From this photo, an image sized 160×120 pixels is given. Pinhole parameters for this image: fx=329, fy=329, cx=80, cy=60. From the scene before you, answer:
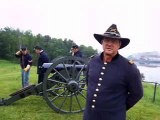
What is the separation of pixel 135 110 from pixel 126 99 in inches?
221

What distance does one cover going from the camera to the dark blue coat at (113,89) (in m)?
3.17

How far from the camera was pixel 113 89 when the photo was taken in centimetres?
318

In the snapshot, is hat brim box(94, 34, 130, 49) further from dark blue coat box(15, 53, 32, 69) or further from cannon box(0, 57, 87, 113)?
dark blue coat box(15, 53, 32, 69)

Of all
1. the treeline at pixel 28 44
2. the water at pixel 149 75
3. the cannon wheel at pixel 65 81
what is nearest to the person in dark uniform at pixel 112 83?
the cannon wheel at pixel 65 81

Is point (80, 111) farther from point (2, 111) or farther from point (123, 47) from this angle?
point (123, 47)

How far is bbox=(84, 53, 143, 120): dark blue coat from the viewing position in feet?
10.4

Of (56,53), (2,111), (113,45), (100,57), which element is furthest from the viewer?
(56,53)

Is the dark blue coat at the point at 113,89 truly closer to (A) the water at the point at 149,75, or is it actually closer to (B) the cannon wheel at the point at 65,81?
(B) the cannon wheel at the point at 65,81

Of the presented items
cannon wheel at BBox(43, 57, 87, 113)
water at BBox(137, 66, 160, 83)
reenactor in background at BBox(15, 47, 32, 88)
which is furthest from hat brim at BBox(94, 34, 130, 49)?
water at BBox(137, 66, 160, 83)

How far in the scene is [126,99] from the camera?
10.9ft

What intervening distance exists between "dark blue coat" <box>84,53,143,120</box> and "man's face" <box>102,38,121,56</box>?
11 cm

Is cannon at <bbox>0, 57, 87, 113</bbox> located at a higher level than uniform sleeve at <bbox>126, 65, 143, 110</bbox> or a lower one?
lower

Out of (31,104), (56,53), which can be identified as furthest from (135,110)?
(56,53)

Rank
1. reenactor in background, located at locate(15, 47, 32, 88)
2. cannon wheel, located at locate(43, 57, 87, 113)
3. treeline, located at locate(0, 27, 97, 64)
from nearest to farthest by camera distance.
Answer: cannon wheel, located at locate(43, 57, 87, 113) → reenactor in background, located at locate(15, 47, 32, 88) → treeline, located at locate(0, 27, 97, 64)
